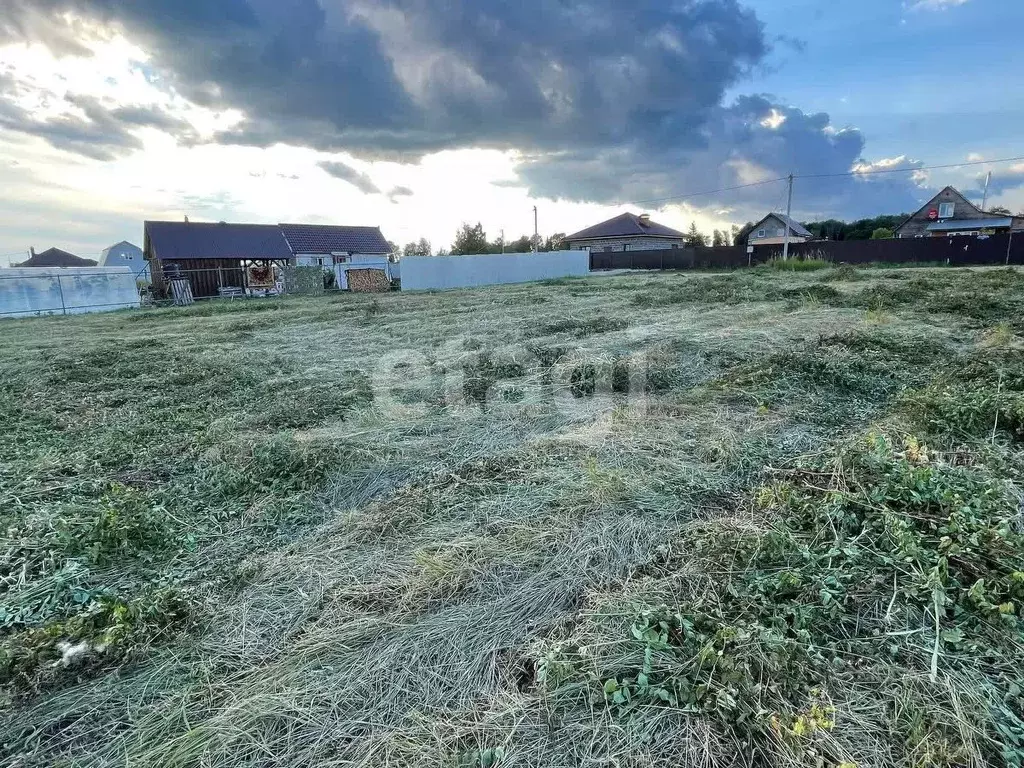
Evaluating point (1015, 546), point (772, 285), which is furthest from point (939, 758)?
point (772, 285)

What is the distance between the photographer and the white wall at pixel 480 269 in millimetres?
23547

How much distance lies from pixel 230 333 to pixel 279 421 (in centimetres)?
716

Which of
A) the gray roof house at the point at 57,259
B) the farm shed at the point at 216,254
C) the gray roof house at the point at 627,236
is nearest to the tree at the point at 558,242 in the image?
the gray roof house at the point at 627,236

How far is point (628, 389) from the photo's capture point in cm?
502

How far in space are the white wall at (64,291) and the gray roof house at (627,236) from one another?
31.1m

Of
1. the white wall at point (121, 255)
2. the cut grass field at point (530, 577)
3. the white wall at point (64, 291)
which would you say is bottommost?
the cut grass field at point (530, 577)

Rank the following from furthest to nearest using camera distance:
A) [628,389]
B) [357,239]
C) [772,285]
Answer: [357,239], [772,285], [628,389]

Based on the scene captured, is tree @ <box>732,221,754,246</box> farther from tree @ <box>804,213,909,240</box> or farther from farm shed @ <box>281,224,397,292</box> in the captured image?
farm shed @ <box>281,224,397,292</box>

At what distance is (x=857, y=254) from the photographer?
2511cm

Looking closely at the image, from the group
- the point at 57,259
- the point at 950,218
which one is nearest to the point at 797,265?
the point at 950,218

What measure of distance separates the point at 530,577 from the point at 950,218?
51309 mm

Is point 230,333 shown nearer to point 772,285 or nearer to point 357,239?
point 772,285

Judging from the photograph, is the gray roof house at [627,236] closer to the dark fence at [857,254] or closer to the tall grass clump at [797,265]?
the dark fence at [857,254]

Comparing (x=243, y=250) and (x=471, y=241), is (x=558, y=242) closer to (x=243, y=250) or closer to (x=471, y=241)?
(x=471, y=241)
